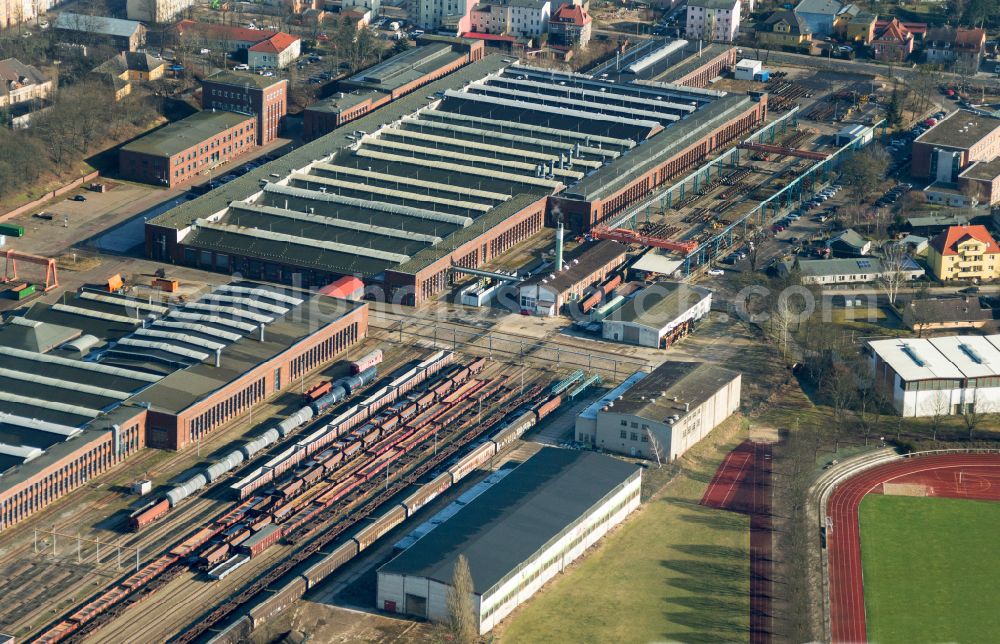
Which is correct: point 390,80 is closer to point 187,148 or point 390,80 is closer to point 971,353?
point 187,148

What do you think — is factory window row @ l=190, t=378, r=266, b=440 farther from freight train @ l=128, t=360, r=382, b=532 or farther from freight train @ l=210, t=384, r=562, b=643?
freight train @ l=210, t=384, r=562, b=643

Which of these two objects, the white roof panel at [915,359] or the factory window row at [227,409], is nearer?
the factory window row at [227,409]

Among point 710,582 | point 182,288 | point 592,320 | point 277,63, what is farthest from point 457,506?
point 277,63

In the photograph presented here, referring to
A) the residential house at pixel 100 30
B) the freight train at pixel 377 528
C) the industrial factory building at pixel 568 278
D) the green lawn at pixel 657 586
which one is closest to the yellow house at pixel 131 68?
the residential house at pixel 100 30

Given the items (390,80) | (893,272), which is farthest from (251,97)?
(893,272)

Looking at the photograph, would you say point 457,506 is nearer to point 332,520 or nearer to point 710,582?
point 332,520

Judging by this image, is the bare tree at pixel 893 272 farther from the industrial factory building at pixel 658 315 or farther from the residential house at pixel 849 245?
the industrial factory building at pixel 658 315

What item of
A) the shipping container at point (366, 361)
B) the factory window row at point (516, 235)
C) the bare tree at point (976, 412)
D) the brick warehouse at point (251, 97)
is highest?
the brick warehouse at point (251, 97)

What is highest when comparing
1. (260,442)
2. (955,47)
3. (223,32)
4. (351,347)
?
(223,32)
